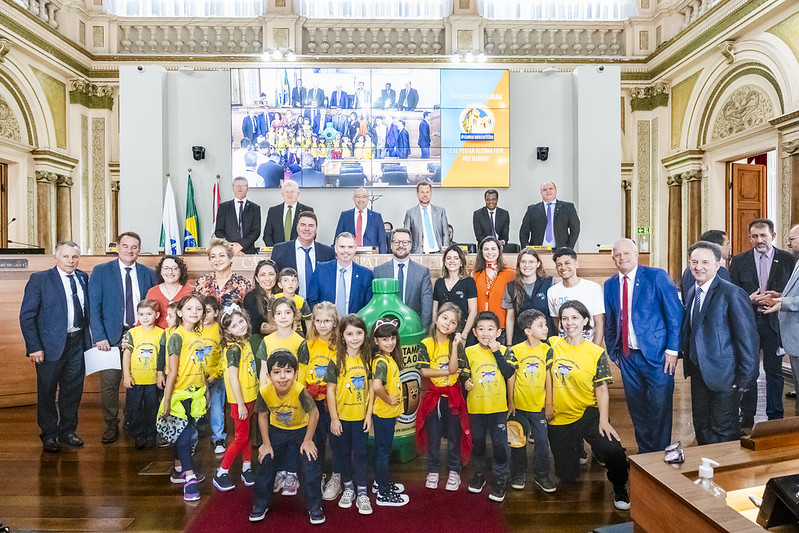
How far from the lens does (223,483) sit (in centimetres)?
293

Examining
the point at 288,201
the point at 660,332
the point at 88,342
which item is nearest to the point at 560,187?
the point at 288,201

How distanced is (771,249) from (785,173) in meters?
3.72

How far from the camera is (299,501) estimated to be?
2754 millimetres

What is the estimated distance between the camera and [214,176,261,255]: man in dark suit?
213 inches

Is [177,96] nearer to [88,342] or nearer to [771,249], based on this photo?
[88,342]

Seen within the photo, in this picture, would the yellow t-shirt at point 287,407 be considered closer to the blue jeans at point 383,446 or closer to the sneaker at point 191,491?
the blue jeans at point 383,446

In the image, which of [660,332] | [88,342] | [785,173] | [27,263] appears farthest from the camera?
[785,173]

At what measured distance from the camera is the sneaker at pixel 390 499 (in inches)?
106

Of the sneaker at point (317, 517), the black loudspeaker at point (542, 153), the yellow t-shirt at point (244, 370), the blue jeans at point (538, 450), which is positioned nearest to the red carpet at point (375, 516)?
the sneaker at point (317, 517)

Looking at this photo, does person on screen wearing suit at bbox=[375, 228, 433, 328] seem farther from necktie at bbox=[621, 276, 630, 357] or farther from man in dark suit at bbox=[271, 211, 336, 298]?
necktie at bbox=[621, 276, 630, 357]

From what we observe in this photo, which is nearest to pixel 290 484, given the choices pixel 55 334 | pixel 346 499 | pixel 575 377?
pixel 346 499

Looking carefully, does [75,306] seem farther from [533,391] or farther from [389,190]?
[389,190]

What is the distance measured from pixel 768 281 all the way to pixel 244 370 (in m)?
4.35

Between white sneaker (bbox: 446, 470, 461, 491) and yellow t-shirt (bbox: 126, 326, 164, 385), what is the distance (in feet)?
6.91
